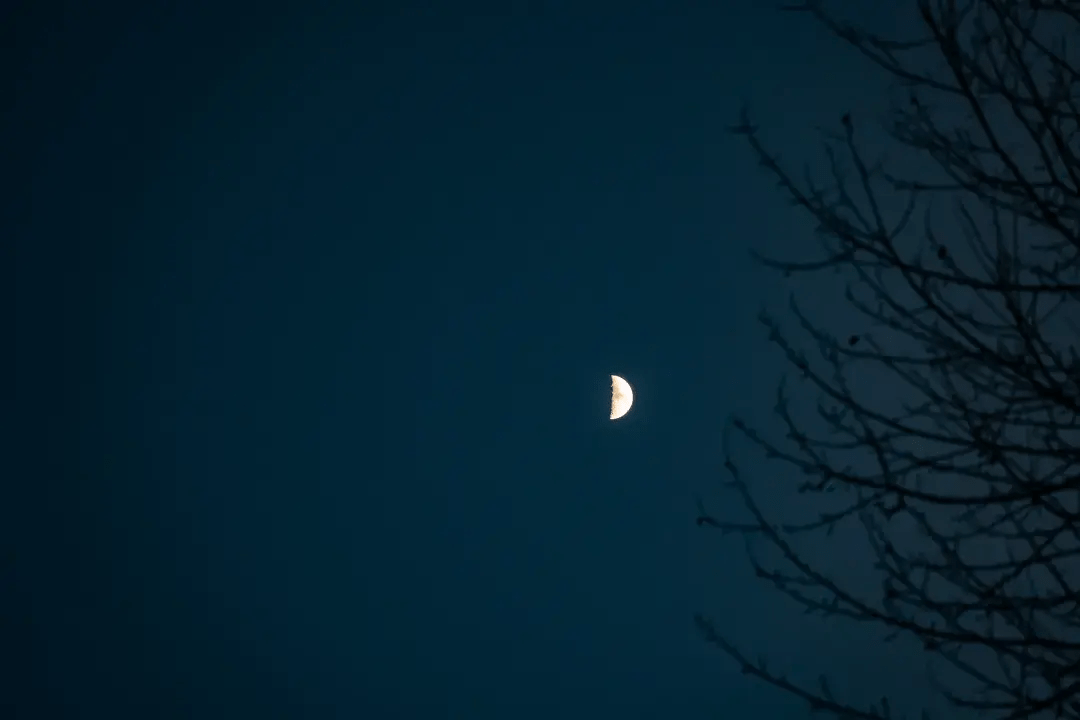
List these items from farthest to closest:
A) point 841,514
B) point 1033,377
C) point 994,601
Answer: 1. point 841,514
2. point 994,601
3. point 1033,377

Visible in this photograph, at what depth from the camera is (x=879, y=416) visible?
2.92m

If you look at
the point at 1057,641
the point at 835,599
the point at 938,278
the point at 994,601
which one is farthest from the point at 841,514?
the point at 938,278

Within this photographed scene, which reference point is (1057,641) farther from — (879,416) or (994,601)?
(879,416)

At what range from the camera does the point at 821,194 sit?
297 cm

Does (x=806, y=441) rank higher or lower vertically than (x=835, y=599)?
higher

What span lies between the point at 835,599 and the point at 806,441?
0.55 meters

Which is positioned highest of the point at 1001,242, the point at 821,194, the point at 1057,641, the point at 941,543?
the point at 821,194

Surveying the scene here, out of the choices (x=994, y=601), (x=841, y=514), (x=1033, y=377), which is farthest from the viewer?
(x=841, y=514)

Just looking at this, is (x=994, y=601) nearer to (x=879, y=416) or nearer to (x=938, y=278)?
(x=879, y=416)

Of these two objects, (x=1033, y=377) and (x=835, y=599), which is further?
(x=835, y=599)

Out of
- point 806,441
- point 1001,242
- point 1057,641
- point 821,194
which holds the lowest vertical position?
point 1057,641

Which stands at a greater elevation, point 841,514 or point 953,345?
point 953,345

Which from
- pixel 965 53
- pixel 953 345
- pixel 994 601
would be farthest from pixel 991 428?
pixel 965 53

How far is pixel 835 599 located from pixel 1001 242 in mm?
1287
